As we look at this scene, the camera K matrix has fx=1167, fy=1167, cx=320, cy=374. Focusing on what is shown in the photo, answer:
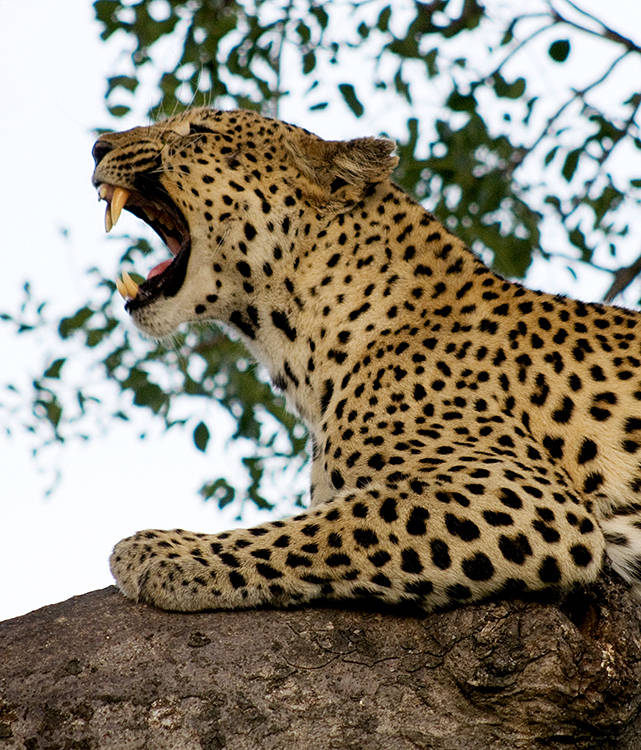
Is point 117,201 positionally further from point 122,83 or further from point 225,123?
point 122,83

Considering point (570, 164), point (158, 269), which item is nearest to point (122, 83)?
point (570, 164)

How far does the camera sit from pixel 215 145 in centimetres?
659

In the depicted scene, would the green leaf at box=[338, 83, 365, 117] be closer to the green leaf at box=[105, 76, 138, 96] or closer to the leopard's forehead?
the green leaf at box=[105, 76, 138, 96]

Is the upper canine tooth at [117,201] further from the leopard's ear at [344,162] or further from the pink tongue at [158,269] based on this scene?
the leopard's ear at [344,162]

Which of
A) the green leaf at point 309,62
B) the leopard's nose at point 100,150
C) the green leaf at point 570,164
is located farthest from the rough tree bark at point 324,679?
the green leaf at point 309,62

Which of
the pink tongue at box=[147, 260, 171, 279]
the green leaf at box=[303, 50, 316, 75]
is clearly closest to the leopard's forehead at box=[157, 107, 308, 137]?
the pink tongue at box=[147, 260, 171, 279]

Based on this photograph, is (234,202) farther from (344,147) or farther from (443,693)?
(443,693)

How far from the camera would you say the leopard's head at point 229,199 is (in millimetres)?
6316

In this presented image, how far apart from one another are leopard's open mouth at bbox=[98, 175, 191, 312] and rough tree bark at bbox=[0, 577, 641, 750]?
7.47ft

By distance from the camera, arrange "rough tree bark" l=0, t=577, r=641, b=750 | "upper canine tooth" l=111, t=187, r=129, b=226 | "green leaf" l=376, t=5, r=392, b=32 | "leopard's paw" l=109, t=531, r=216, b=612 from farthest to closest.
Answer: "green leaf" l=376, t=5, r=392, b=32 → "upper canine tooth" l=111, t=187, r=129, b=226 → "leopard's paw" l=109, t=531, r=216, b=612 → "rough tree bark" l=0, t=577, r=641, b=750

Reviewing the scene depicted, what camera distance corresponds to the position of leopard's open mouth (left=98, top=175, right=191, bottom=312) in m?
6.37

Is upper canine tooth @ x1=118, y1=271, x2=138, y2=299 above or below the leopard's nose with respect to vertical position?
below

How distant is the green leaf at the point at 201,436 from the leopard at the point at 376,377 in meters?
3.62

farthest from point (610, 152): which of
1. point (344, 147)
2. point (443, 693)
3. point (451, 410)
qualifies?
point (443, 693)
